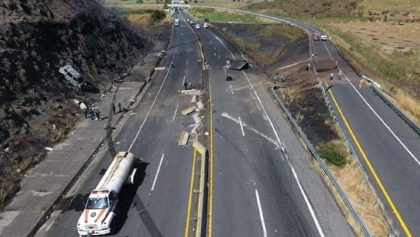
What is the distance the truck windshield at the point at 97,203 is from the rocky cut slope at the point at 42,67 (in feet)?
27.2

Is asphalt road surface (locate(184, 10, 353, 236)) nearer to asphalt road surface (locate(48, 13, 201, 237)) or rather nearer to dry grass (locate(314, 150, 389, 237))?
dry grass (locate(314, 150, 389, 237))

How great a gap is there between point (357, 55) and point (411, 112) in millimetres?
36771

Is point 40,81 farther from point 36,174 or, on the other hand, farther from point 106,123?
point 36,174

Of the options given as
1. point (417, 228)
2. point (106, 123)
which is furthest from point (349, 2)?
point (417, 228)

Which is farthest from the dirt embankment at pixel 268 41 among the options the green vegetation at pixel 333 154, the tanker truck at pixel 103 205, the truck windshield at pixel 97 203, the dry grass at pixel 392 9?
the truck windshield at pixel 97 203

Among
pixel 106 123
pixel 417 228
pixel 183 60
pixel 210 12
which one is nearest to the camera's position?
→ pixel 417 228

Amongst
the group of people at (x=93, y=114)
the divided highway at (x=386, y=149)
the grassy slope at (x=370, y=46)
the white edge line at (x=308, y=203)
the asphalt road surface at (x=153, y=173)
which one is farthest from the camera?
the grassy slope at (x=370, y=46)

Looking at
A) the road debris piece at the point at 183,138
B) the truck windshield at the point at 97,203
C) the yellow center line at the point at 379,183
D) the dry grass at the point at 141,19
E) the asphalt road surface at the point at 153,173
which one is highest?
the dry grass at the point at 141,19

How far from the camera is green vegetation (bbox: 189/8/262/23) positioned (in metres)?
155

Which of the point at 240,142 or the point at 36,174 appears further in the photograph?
the point at 240,142

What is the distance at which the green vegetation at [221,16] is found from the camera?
6098 inches

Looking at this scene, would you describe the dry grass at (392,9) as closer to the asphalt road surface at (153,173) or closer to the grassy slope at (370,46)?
the grassy slope at (370,46)

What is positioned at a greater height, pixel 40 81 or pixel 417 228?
pixel 40 81

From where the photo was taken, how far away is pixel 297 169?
32.8 metres
